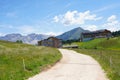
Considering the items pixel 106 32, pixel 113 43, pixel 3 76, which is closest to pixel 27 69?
pixel 3 76

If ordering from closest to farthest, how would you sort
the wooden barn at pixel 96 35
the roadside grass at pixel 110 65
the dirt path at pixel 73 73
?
the dirt path at pixel 73 73 < the roadside grass at pixel 110 65 < the wooden barn at pixel 96 35

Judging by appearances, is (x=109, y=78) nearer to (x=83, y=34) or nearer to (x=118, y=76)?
(x=118, y=76)

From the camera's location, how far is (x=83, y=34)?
643 feet

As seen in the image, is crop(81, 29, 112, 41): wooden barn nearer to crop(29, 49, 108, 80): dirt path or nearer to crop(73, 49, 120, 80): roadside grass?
crop(73, 49, 120, 80): roadside grass

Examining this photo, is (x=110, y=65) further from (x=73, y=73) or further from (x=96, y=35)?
(x=96, y=35)

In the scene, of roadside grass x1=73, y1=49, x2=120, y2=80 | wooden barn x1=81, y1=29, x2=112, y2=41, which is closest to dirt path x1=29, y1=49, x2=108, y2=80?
roadside grass x1=73, y1=49, x2=120, y2=80

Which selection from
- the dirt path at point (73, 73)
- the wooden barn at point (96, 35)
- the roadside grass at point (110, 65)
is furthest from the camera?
the wooden barn at point (96, 35)

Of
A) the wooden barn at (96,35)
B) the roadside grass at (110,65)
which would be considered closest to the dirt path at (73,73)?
the roadside grass at (110,65)

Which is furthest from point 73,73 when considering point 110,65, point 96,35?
point 96,35

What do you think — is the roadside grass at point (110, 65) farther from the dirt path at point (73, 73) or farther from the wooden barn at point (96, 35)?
the wooden barn at point (96, 35)

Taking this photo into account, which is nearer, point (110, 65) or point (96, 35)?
point (110, 65)

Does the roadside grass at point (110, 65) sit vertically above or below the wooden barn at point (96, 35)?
below

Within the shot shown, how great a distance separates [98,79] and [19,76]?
7.05m

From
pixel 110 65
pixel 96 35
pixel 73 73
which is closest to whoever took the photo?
pixel 73 73
